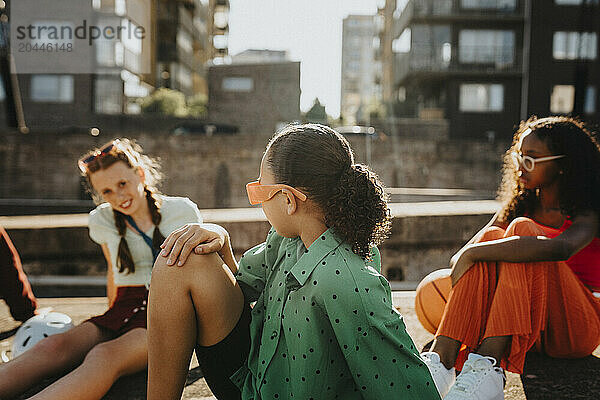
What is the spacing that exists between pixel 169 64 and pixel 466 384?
139 feet

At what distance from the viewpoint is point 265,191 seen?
1829 mm

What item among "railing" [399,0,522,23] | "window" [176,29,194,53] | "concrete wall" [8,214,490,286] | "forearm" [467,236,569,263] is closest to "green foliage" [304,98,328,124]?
"window" [176,29,194,53]

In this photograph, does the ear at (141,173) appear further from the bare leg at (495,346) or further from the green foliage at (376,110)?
the green foliage at (376,110)

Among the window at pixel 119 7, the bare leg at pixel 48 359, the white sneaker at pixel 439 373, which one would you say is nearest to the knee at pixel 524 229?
the white sneaker at pixel 439 373

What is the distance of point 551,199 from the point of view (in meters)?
2.95

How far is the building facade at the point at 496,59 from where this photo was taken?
98.6 ft

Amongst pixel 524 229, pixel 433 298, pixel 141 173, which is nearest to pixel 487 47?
pixel 433 298

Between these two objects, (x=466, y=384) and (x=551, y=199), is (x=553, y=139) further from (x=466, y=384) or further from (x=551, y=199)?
(x=466, y=384)

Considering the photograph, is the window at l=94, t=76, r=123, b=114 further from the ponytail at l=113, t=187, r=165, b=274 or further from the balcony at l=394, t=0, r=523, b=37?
the ponytail at l=113, t=187, r=165, b=274

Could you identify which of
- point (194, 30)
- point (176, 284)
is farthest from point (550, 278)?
point (194, 30)

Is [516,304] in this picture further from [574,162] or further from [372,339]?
[372,339]

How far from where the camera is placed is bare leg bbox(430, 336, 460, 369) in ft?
8.04

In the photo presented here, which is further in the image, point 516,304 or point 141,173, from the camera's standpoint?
point 141,173

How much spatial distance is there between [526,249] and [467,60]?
100 ft
